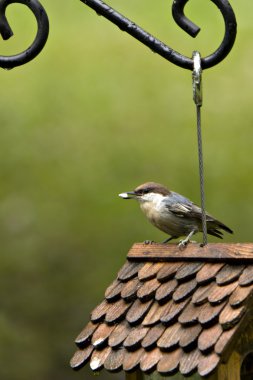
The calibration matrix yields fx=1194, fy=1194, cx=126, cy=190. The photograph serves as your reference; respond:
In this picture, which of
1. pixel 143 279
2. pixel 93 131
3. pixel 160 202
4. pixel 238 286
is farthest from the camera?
pixel 93 131

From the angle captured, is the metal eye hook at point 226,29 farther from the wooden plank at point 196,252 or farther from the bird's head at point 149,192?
the bird's head at point 149,192

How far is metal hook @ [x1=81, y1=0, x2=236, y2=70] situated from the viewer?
2.61 meters

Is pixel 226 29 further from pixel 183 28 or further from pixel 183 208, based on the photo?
pixel 183 208

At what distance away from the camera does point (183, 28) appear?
8.64 ft

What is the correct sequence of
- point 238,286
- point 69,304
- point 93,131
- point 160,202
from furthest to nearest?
point 93,131 → point 69,304 → point 160,202 → point 238,286

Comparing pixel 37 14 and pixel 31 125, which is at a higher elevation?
pixel 37 14

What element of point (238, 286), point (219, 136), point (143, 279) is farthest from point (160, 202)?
point (219, 136)

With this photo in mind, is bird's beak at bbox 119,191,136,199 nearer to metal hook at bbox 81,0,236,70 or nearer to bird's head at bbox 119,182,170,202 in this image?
bird's head at bbox 119,182,170,202

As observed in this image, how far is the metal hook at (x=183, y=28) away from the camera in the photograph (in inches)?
103

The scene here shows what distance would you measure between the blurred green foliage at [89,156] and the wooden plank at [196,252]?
141 cm

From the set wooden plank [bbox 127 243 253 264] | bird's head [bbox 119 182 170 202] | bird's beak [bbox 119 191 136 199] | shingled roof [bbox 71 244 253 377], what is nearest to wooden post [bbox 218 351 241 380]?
shingled roof [bbox 71 244 253 377]

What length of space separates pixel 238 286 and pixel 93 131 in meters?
2.05

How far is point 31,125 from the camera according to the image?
4410mm

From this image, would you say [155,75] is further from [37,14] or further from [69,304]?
[37,14]
